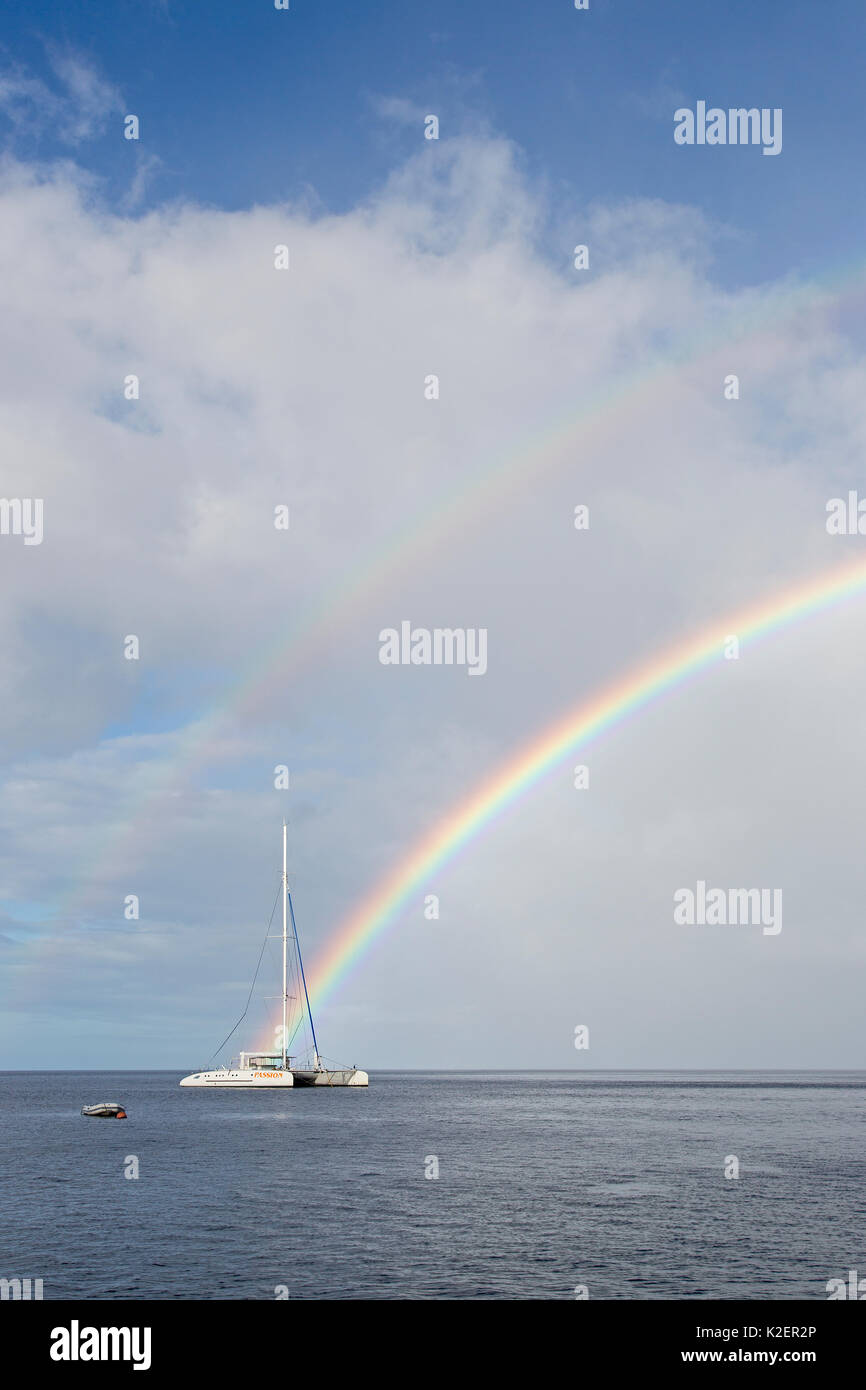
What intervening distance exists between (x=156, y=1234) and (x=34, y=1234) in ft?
20.6

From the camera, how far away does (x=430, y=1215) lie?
60.6 meters

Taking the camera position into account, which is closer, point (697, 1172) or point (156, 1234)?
point (156, 1234)

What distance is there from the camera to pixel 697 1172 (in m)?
83.1

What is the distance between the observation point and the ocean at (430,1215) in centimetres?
4447

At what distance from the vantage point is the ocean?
1751 inches
